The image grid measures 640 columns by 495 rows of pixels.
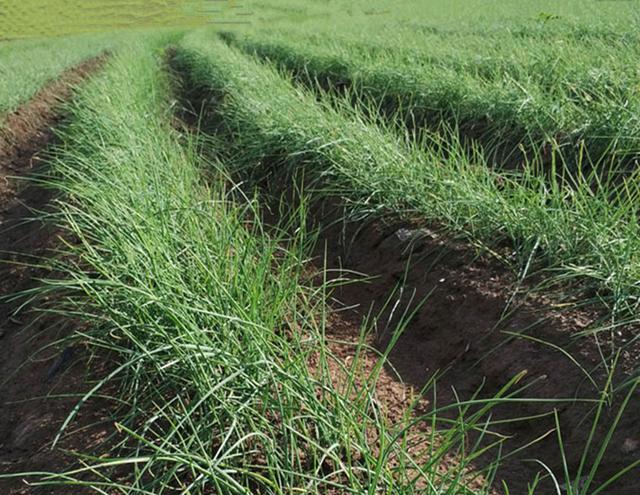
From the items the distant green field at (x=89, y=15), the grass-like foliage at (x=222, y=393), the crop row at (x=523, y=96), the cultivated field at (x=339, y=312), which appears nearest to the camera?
the grass-like foliage at (x=222, y=393)

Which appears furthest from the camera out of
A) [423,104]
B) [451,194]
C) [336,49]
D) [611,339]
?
[336,49]

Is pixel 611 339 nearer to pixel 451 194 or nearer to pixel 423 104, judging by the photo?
pixel 451 194

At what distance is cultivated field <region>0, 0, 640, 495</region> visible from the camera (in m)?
1.63

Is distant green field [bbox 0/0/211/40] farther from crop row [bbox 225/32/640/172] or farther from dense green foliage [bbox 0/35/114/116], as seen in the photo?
crop row [bbox 225/32/640/172]

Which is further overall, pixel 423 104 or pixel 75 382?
pixel 423 104

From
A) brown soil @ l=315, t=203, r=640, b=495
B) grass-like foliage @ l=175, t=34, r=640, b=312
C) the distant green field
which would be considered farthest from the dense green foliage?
the distant green field

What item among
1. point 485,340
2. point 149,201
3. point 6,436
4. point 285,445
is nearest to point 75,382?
point 6,436

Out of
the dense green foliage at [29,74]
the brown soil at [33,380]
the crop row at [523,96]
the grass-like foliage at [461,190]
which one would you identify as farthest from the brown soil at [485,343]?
the dense green foliage at [29,74]

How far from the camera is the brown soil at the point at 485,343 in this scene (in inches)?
80.0

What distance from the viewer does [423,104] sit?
5.49 metres

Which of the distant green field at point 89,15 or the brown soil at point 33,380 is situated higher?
the brown soil at point 33,380

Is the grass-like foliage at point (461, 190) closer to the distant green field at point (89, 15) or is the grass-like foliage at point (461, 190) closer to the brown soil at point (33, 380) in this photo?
the brown soil at point (33, 380)

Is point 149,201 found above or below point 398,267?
above

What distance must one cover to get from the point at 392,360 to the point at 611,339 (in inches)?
31.9
